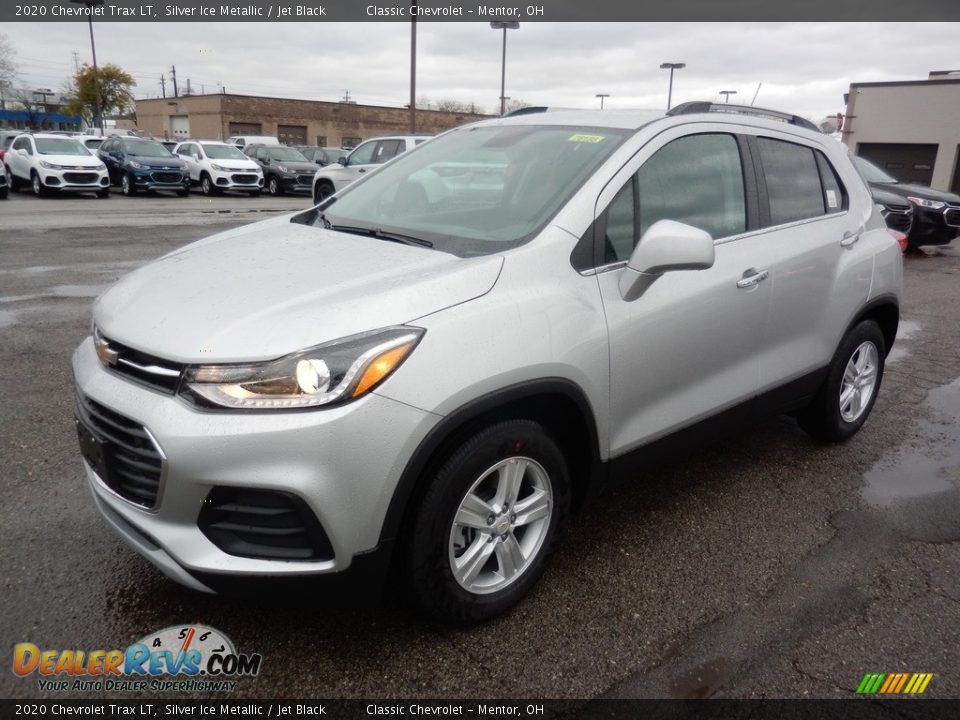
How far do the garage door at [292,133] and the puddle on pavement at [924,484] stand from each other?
58.5 metres

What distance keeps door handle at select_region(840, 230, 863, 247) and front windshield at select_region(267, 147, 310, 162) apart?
23.8m

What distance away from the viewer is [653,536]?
11.1ft

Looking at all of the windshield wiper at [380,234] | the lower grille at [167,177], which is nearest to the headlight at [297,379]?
the windshield wiper at [380,234]

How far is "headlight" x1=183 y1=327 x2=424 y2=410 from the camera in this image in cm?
213

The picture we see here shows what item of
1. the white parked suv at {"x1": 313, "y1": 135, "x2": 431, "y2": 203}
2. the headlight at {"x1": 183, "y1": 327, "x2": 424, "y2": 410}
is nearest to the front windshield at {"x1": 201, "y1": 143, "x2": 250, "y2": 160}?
the white parked suv at {"x1": 313, "y1": 135, "x2": 431, "y2": 203}

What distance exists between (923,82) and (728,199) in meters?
30.5

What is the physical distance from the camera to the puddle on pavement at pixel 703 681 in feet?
7.91

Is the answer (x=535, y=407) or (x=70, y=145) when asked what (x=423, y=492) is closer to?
(x=535, y=407)

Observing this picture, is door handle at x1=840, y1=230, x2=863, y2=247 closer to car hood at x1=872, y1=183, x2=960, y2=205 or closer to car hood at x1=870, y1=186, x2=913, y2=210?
car hood at x1=870, y1=186, x2=913, y2=210

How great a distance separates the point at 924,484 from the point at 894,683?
1894 millimetres

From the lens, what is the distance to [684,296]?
3.07 m

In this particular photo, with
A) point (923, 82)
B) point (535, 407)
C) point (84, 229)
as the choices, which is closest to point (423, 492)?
point (535, 407)

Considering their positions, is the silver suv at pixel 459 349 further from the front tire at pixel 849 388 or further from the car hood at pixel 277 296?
the front tire at pixel 849 388

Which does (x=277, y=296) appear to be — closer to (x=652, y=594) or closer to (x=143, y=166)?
(x=652, y=594)
